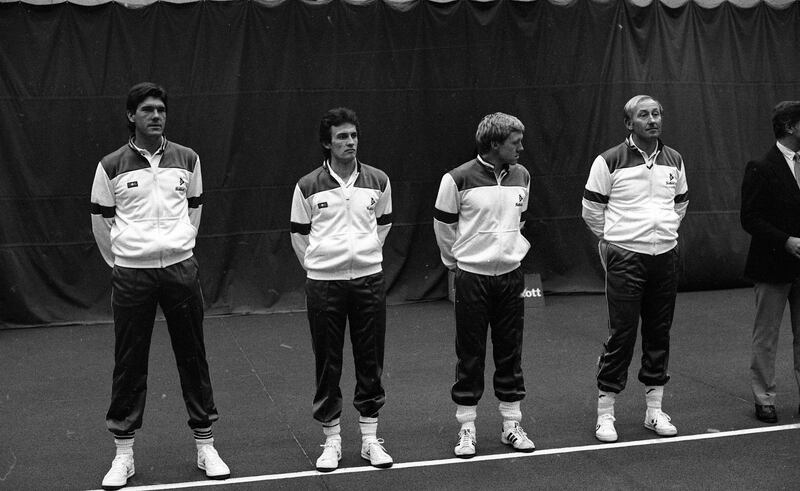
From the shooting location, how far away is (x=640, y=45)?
9938 mm

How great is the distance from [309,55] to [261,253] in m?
1.96

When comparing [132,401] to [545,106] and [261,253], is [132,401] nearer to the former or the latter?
[261,253]

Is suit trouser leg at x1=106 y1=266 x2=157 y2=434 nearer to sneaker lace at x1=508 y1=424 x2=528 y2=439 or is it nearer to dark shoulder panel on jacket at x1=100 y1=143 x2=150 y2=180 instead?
dark shoulder panel on jacket at x1=100 y1=143 x2=150 y2=180

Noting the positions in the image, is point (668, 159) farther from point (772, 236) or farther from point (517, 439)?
point (517, 439)

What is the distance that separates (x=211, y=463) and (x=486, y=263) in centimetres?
177

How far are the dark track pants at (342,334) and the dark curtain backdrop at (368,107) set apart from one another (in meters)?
4.40

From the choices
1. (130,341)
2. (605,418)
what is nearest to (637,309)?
(605,418)

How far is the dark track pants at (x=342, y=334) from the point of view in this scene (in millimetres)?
5023

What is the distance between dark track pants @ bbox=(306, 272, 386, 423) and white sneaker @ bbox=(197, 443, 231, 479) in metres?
0.54

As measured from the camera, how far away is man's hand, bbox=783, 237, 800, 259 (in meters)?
5.52

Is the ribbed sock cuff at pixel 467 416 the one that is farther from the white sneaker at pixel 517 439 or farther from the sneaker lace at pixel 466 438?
the white sneaker at pixel 517 439

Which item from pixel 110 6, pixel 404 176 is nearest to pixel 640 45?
pixel 404 176

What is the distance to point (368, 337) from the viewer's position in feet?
16.7

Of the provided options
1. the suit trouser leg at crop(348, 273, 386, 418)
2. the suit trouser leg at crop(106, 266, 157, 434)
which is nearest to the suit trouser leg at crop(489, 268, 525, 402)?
the suit trouser leg at crop(348, 273, 386, 418)
